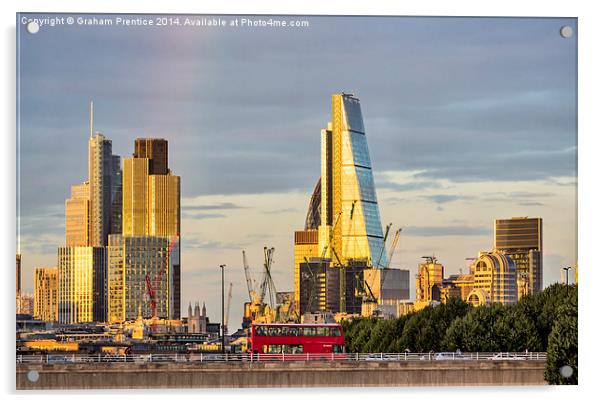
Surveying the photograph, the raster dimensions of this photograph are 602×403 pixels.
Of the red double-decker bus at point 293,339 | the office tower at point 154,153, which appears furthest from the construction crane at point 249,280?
the office tower at point 154,153

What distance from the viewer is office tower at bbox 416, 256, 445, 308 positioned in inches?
1590

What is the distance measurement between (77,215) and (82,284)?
791 centimetres

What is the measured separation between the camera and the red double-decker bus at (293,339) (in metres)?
41.4

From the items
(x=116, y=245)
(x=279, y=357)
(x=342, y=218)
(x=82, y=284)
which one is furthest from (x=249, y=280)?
(x=342, y=218)

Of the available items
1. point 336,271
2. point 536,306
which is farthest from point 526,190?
point 336,271

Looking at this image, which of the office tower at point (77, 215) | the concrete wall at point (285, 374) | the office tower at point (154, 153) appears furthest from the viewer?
the office tower at point (154, 153)

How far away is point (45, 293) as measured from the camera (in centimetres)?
3853

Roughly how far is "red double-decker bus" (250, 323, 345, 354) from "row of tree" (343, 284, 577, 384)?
6.29 feet

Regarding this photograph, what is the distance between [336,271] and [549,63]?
38.4 m

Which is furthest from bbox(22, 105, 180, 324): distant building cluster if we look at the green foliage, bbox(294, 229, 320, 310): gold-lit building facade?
the green foliage

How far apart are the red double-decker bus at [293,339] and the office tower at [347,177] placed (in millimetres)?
3552

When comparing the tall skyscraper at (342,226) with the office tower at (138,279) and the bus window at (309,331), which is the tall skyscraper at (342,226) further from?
the office tower at (138,279)

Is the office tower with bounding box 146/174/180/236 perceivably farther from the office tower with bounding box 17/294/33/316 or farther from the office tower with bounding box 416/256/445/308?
the office tower with bounding box 416/256/445/308
